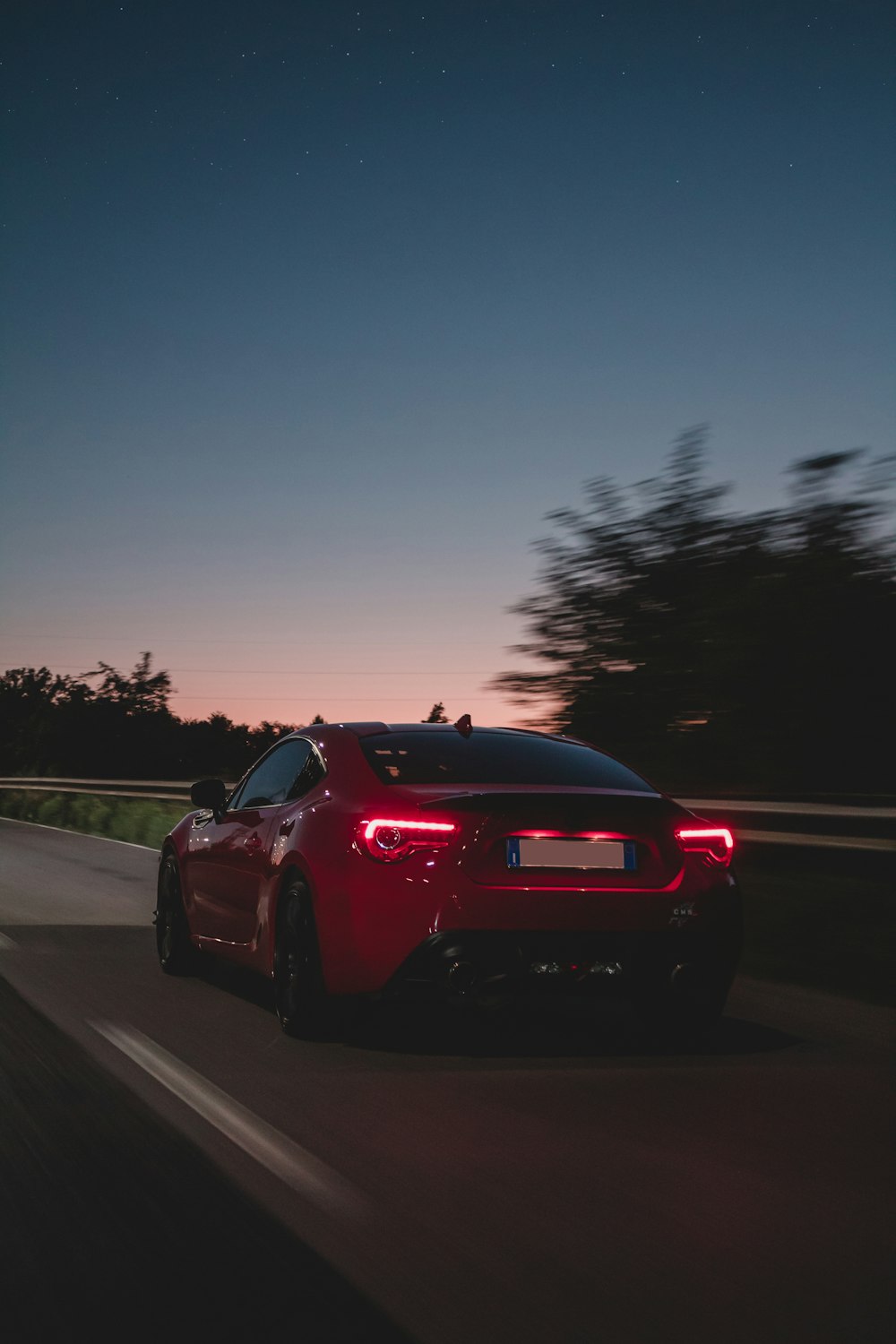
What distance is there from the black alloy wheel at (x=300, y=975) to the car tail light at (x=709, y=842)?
1.63m

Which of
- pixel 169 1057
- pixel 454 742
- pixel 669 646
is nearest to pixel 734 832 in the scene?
pixel 454 742

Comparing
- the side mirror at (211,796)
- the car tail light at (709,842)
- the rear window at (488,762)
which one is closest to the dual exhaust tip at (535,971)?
the car tail light at (709,842)

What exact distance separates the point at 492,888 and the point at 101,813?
2185 centimetres

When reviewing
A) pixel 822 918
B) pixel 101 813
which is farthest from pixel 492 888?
pixel 101 813

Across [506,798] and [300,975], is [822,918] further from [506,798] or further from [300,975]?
[300,975]

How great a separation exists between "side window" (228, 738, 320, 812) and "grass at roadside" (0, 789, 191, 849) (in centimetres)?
1360

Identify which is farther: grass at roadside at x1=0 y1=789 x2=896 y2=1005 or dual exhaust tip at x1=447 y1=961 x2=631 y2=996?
grass at roadside at x1=0 y1=789 x2=896 y2=1005

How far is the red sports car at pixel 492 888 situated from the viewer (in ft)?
20.1

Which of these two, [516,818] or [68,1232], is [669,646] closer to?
[516,818]

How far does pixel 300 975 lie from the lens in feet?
22.1

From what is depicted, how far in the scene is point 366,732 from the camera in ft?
23.8

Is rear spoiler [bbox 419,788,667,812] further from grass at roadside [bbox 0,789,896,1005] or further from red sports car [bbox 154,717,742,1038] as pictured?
grass at roadside [bbox 0,789,896,1005]

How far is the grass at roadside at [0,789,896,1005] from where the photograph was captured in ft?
28.2

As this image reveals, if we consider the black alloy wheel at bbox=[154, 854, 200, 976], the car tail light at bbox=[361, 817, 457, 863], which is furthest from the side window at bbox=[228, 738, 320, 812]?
the car tail light at bbox=[361, 817, 457, 863]
